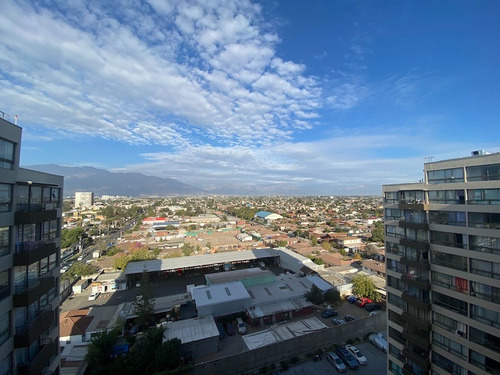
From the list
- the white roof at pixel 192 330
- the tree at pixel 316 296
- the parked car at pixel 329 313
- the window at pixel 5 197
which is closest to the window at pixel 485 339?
the window at pixel 5 197

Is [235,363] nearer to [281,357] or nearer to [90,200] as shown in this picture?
[281,357]

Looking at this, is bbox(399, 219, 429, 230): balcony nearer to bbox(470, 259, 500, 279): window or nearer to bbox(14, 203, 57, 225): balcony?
bbox(470, 259, 500, 279): window

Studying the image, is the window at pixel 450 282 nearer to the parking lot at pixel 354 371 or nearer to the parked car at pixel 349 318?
the parking lot at pixel 354 371

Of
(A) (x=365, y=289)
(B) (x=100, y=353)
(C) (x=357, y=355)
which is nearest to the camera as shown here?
(B) (x=100, y=353)

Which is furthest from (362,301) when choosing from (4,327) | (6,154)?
(6,154)

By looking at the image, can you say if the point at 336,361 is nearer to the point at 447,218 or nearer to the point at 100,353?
the point at 447,218

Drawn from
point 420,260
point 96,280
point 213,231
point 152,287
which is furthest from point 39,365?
point 213,231

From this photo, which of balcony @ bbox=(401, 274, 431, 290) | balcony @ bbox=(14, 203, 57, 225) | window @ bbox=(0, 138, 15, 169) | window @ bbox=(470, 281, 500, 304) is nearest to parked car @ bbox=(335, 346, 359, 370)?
balcony @ bbox=(401, 274, 431, 290)
